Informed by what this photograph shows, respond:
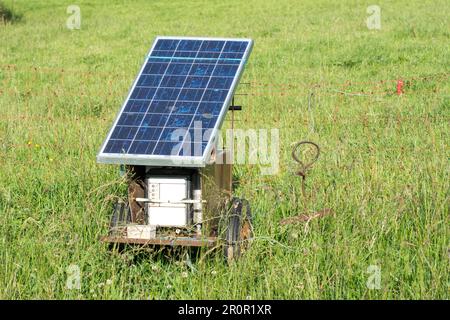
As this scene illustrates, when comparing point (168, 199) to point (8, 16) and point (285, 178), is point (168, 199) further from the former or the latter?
point (8, 16)

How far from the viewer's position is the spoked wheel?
5.85 m

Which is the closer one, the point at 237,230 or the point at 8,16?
the point at 237,230

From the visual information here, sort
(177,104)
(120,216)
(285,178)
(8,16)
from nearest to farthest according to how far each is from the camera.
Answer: (120,216) < (177,104) < (285,178) < (8,16)

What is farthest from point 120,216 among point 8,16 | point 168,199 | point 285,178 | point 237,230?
point 8,16

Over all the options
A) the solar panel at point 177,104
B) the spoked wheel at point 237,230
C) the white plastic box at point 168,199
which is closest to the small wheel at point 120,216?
the white plastic box at point 168,199

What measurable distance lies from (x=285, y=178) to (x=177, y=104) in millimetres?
2062

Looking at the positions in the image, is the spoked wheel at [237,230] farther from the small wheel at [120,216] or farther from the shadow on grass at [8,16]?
the shadow on grass at [8,16]

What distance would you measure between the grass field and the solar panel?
43 centimetres

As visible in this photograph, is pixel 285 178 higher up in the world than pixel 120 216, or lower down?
higher up

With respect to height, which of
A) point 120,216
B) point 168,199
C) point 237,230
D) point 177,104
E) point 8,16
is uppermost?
point 8,16

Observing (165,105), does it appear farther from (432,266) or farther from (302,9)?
(302,9)

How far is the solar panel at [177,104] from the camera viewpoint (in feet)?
19.3

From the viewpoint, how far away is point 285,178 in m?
8.00
